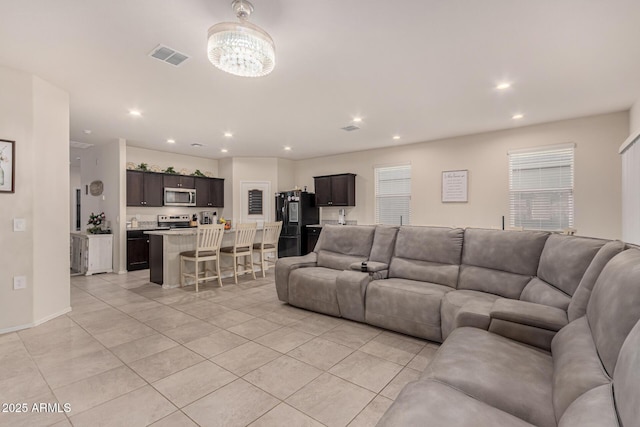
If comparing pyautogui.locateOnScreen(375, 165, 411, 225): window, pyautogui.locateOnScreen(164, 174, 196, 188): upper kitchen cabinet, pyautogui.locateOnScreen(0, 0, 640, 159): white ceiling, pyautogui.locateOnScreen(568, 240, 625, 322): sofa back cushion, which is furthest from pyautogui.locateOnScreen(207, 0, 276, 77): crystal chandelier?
pyautogui.locateOnScreen(164, 174, 196, 188): upper kitchen cabinet

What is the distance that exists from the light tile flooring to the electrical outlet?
19.0 inches

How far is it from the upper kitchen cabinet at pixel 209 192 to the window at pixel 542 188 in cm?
683

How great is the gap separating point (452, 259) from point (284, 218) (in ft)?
17.3

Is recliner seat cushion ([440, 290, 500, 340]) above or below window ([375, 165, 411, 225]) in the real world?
below

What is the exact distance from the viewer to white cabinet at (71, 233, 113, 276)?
5.90m

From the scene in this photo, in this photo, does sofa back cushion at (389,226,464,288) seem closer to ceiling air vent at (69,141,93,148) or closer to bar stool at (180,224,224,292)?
bar stool at (180,224,224,292)

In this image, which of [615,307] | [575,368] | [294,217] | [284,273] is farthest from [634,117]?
[294,217]

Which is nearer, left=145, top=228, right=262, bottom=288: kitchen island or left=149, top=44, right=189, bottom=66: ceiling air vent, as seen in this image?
left=149, top=44, right=189, bottom=66: ceiling air vent

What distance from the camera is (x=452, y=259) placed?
319 cm

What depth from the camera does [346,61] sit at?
2.99 m

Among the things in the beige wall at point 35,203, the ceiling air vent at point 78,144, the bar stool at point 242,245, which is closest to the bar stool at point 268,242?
the bar stool at point 242,245

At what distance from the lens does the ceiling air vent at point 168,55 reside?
274cm

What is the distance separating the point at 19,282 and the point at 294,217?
5.26 metres

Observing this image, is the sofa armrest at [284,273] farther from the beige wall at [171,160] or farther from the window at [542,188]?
the beige wall at [171,160]
